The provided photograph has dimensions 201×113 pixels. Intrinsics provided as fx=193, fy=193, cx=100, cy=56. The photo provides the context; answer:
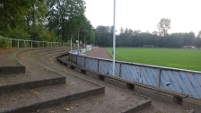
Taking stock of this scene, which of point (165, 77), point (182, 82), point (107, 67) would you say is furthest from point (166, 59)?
point (182, 82)

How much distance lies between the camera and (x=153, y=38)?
125 m

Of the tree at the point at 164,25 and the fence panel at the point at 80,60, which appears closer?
the fence panel at the point at 80,60

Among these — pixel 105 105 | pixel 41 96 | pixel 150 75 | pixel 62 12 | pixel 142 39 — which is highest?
pixel 62 12

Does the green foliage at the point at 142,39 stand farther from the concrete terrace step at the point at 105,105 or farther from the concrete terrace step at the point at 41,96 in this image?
the concrete terrace step at the point at 41,96

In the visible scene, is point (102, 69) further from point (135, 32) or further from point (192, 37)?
point (135, 32)

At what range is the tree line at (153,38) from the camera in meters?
118

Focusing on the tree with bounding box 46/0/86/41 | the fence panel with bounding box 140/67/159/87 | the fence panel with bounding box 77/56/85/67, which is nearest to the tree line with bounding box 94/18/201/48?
the tree with bounding box 46/0/86/41

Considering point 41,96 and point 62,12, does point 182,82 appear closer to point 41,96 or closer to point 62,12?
point 41,96

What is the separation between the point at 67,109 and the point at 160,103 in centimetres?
326

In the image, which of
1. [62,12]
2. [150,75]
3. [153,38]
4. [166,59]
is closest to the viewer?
[150,75]

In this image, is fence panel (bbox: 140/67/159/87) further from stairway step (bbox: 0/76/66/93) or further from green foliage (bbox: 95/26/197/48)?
green foliage (bbox: 95/26/197/48)

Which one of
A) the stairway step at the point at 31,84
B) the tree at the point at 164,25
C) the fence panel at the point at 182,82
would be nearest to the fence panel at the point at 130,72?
the fence panel at the point at 182,82

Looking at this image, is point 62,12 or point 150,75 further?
point 62,12

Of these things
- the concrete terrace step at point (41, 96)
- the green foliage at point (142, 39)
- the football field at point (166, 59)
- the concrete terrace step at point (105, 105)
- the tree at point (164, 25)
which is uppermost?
the tree at point (164, 25)
